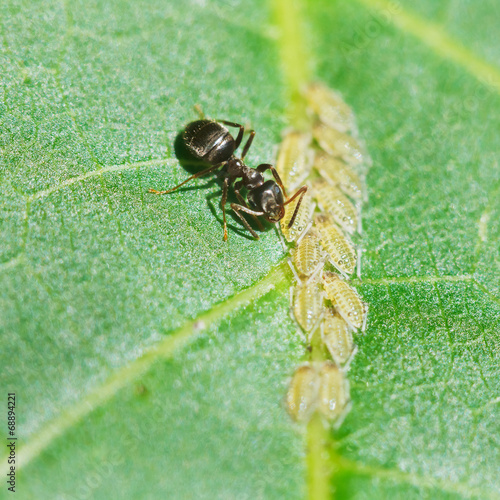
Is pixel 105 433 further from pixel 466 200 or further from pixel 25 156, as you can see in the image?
pixel 466 200

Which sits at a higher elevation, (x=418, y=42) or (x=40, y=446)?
(x=418, y=42)

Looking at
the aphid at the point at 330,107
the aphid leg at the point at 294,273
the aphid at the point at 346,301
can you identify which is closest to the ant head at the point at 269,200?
the aphid leg at the point at 294,273

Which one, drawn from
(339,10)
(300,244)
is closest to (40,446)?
(300,244)

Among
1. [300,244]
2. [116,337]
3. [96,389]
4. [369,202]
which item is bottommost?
[96,389]

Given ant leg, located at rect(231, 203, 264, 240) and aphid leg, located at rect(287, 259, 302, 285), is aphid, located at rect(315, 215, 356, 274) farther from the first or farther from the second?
ant leg, located at rect(231, 203, 264, 240)

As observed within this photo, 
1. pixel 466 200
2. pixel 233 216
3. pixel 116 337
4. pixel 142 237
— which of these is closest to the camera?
pixel 116 337

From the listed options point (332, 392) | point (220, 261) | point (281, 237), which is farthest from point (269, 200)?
point (332, 392)

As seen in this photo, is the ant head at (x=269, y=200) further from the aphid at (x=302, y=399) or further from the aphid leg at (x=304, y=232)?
the aphid at (x=302, y=399)
